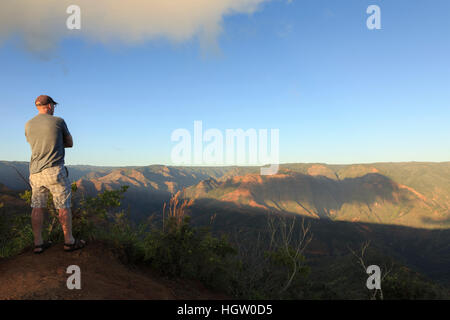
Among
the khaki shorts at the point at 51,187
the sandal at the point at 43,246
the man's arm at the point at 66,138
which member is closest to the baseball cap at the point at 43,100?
the man's arm at the point at 66,138

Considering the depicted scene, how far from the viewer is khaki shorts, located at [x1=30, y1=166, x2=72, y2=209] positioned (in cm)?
354

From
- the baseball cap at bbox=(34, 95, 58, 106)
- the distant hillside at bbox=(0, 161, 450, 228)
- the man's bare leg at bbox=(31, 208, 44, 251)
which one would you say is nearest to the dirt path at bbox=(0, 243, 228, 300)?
the man's bare leg at bbox=(31, 208, 44, 251)

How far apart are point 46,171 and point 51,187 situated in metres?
0.24

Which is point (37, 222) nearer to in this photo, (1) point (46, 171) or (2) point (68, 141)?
(1) point (46, 171)

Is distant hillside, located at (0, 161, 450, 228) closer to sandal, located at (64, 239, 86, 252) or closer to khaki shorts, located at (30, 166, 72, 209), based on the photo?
sandal, located at (64, 239, 86, 252)

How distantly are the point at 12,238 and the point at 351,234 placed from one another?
107m

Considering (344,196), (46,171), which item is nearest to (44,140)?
(46,171)

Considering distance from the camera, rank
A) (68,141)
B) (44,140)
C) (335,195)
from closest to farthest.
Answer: (44,140)
(68,141)
(335,195)

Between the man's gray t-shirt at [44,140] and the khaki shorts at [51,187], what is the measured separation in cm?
9

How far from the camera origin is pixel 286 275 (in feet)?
17.9

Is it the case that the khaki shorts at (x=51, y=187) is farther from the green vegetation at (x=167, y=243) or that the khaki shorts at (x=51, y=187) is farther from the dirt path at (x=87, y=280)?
the dirt path at (x=87, y=280)

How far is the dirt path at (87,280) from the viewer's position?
9.09 feet

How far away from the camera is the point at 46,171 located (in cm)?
354
